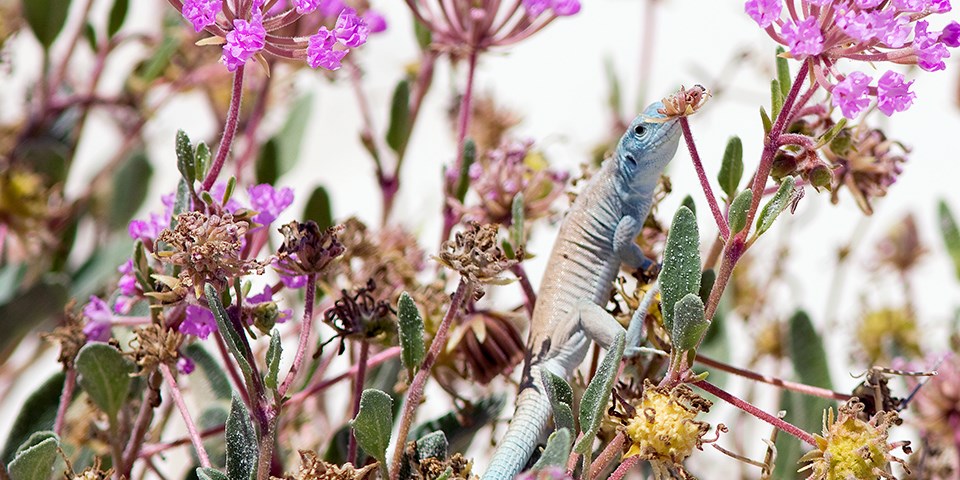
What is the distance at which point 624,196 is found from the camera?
1403mm

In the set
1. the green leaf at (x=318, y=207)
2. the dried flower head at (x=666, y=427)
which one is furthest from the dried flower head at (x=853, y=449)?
the green leaf at (x=318, y=207)

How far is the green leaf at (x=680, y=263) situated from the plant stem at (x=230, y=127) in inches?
18.3

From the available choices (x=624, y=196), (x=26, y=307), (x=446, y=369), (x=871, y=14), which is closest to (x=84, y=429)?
(x=26, y=307)

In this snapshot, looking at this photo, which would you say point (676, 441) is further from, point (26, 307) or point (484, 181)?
point (26, 307)

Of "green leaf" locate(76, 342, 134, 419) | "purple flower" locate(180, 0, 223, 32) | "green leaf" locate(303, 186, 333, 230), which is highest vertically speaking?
"green leaf" locate(303, 186, 333, 230)

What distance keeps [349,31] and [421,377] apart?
37cm

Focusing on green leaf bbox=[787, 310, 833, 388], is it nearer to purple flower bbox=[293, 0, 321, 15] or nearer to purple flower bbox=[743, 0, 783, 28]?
purple flower bbox=[743, 0, 783, 28]

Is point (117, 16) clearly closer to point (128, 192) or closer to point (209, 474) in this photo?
point (128, 192)

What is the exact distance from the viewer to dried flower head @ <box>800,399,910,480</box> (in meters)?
1.05

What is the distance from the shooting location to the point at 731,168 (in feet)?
4.25

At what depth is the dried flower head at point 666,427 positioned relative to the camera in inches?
40.1

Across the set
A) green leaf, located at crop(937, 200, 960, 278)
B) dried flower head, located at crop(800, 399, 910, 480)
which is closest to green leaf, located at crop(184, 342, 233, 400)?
dried flower head, located at crop(800, 399, 910, 480)

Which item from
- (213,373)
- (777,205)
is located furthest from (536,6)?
(213,373)

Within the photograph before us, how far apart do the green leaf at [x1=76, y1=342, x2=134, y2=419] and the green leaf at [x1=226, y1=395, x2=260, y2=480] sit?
207 mm
